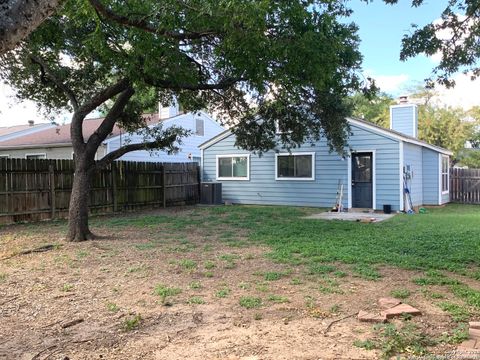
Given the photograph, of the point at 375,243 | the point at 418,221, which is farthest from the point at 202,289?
the point at 418,221

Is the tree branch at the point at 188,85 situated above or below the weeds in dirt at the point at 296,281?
above

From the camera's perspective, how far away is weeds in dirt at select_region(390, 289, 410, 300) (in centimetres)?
459

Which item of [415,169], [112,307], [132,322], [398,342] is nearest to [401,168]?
[415,169]

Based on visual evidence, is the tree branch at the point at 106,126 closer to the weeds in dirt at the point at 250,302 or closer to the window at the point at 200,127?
the weeds in dirt at the point at 250,302

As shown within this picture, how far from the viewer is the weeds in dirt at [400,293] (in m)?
4.59

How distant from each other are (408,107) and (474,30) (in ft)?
39.6

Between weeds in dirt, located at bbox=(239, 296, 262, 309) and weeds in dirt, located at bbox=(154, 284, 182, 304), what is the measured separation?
0.80 metres

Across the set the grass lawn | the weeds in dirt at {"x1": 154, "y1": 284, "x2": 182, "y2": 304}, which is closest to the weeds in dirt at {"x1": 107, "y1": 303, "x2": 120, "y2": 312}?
the grass lawn

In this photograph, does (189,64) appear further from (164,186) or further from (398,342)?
(164,186)

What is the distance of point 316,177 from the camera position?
16125 millimetres

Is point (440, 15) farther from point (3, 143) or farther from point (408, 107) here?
point (3, 143)

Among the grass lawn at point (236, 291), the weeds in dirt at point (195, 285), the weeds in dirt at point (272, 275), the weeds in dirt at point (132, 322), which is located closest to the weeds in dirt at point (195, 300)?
the grass lawn at point (236, 291)

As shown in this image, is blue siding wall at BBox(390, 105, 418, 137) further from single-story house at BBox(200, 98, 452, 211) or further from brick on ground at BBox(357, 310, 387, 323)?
brick on ground at BBox(357, 310, 387, 323)

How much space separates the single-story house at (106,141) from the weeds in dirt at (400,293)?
13.0 m
